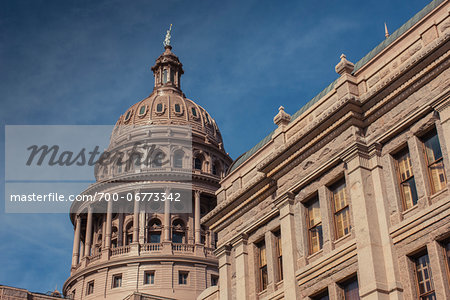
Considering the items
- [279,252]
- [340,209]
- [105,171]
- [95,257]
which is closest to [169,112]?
[105,171]

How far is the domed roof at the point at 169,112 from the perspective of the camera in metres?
87.0

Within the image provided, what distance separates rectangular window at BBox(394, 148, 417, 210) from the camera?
2327cm

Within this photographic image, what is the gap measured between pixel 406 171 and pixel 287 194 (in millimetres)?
5870

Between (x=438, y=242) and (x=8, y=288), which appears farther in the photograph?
(x=8, y=288)

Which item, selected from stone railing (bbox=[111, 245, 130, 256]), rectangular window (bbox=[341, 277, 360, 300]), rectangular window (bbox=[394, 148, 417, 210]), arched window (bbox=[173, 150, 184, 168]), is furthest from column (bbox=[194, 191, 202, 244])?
rectangular window (bbox=[394, 148, 417, 210])

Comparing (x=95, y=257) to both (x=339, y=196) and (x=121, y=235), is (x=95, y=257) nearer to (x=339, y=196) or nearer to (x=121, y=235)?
(x=121, y=235)

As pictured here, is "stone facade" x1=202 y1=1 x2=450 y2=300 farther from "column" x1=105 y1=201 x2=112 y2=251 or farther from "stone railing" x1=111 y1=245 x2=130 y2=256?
"column" x1=105 y1=201 x2=112 y2=251

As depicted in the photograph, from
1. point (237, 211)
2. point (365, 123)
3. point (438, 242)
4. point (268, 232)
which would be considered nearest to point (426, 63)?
point (365, 123)

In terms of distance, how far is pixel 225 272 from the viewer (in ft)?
104

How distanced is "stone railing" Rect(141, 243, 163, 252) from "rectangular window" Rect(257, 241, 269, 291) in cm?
4634

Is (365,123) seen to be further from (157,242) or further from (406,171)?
(157,242)

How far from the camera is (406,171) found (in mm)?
23781

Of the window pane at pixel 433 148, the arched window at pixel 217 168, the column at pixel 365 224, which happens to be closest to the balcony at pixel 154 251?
the arched window at pixel 217 168

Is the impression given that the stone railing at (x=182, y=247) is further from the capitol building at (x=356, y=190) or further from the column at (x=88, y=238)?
the capitol building at (x=356, y=190)
